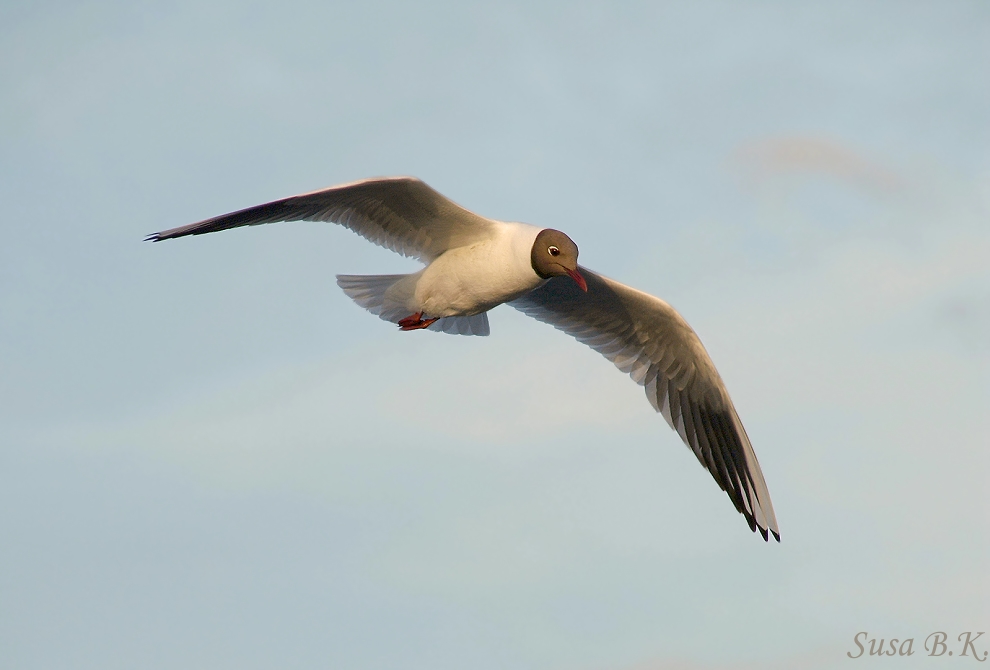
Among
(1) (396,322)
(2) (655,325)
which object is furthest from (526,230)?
(2) (655,325)

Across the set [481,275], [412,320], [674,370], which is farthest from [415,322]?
[674,370]

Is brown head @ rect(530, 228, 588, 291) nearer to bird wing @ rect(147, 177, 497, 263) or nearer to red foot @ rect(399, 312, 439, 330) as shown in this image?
bird wing @ rect(147, 177, 497, 263)

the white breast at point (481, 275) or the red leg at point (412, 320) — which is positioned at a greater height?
the white breast at point (481, 275)

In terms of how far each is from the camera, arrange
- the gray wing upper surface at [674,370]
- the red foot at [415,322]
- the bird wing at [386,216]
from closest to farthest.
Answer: the bird wing at [386,216], the red foot at [415,322], the gray wing upper surface at [674,370]

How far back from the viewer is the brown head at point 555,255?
363 inches

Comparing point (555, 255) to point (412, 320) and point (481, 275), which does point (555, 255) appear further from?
point (412, 320)

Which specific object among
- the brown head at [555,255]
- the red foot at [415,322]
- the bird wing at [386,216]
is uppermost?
the bird wing at [386,216]

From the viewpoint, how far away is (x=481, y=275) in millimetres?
9719

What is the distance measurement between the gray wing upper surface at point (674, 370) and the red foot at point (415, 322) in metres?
1.64

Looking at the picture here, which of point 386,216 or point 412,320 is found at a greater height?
point 386,216

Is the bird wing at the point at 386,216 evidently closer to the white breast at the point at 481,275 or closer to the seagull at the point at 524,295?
the seagull at the point at 524,295

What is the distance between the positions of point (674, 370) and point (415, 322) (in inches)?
123

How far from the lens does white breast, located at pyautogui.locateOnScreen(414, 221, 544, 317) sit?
9.51 metres

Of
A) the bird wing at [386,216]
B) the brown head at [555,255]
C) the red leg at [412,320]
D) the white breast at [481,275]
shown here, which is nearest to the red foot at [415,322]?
the red leg at [412,320]
